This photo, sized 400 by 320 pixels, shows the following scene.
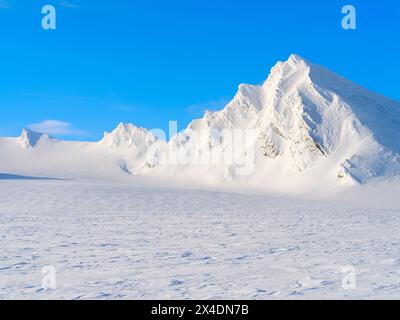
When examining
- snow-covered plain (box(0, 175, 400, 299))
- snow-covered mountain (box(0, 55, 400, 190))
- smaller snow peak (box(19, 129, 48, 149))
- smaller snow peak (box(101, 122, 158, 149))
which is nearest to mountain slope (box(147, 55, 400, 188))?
snow-covered mountain (box(0, 55, 400, 190))

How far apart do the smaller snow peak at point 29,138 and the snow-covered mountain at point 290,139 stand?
55.4 feet

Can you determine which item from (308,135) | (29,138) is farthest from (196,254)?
(29,138)

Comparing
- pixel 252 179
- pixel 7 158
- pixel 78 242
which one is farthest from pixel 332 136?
pixel 7 158

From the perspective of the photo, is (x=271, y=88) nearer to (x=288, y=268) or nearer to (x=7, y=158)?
(x=7, y=158)

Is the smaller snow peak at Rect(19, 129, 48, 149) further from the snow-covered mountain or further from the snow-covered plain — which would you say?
the snow-covered plain

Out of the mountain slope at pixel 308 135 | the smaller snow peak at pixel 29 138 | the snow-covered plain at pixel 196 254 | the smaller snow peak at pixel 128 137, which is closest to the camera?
the snow-covered plain at pixel 196 254

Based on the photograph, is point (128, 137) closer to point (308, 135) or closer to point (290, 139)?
point (290, 139)

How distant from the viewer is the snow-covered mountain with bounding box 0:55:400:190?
51.0m

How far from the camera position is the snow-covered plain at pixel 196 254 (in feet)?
31.1

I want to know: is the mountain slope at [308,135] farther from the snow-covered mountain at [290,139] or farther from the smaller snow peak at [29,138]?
the smaller snow peak at [29,138]

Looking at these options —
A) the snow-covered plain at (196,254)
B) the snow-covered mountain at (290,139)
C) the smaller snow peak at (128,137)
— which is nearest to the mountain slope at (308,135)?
the snow-covered mountain at (290,139)

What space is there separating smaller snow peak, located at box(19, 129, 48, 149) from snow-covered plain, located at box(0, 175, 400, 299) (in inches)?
3797

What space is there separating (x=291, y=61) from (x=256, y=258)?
208ft

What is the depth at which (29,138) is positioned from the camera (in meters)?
118
